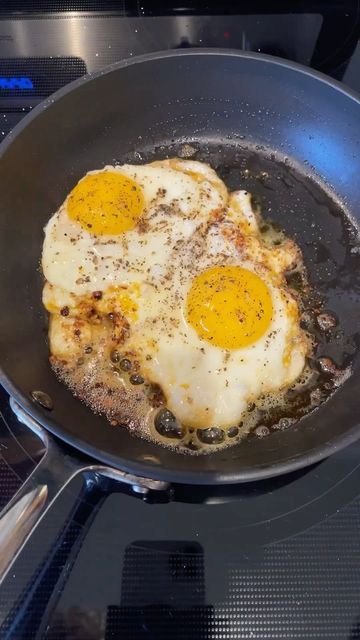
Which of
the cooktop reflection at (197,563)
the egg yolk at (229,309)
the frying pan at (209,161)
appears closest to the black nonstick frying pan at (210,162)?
the frying pan at (209,161)

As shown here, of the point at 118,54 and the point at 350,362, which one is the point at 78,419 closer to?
the point at 350,362

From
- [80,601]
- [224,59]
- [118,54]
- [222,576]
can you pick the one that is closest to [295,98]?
[224,59]

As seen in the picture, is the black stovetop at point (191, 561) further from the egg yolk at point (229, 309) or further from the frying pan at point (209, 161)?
the egg yolk at point (229, 309)

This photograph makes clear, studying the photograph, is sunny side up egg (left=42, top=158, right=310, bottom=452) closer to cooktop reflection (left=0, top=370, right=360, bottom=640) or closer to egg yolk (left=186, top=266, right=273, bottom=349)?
egg yolk (left=186, top=266, right=273, bottom=349)

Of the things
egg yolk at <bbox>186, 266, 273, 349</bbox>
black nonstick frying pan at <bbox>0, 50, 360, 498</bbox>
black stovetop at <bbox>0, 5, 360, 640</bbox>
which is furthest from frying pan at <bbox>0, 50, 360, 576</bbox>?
egg yolk at <bbox>186, 266, 273, 349</bbox>

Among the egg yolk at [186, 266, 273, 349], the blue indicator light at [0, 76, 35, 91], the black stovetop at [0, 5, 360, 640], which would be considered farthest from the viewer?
the blue indicator light at [0, 76, 35, 91]

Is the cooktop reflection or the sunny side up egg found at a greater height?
the sunny side up egg
